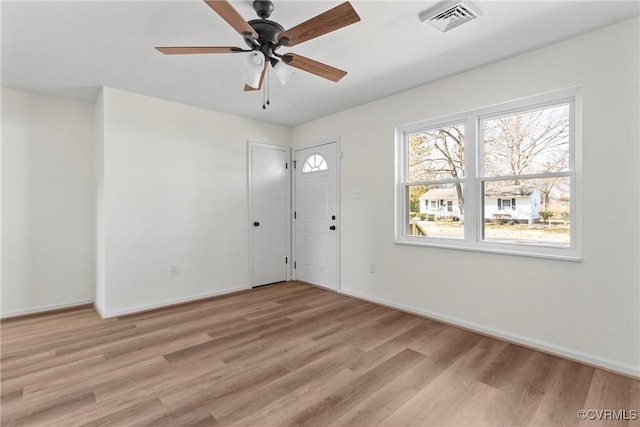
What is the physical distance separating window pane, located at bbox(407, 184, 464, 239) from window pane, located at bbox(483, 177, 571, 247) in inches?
10.7

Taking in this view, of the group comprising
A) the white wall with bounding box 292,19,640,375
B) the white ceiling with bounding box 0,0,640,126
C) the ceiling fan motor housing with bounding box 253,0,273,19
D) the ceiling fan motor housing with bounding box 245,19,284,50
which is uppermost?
the white ceiling with bounding box 0,0,640,126

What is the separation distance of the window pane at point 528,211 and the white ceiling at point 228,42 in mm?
1180

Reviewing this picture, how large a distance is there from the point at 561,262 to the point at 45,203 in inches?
212

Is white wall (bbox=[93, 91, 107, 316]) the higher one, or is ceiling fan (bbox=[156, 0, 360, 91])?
ceiling fan (bbox=[156, 0, 360, 91])

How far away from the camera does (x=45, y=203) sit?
361 cm

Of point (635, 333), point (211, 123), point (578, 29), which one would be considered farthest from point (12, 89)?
point (635, 333)

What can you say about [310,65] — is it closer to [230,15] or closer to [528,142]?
[230,15]

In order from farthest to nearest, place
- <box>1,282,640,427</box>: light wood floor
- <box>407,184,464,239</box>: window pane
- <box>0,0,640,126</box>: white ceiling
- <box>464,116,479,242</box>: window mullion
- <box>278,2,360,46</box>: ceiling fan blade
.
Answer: <box>407,184,464,239</box>: window pane
<box>464,116,479,242</box>: window mullion
<box>0,0,640,126</box>: white ceiling
<box>1,282,640,427</box>: light wood floor
<box>278,2,360,46</box>: ceiling fan blade

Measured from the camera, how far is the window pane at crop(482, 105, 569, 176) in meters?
2.58

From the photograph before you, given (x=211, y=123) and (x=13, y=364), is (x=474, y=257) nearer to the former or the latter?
(x=211, y=123)

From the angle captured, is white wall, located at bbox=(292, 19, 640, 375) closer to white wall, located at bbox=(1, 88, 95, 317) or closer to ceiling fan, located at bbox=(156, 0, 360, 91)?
ceiling fan, located at bbox=(156, 0, 360, 91)

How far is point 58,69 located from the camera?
2.92 metres

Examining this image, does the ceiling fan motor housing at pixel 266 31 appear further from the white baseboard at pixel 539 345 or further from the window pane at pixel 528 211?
the white baseboard at pixel 539 345

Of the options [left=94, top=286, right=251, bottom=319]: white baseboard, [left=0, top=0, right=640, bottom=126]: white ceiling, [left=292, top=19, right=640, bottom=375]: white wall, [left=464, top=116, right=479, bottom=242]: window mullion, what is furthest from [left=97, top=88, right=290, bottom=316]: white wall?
[left=464, top=116, right=479, bottom=242]: window mullion
